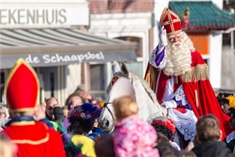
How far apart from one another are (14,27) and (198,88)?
1066 centimetres

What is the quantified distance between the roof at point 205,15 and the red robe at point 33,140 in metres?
16.8

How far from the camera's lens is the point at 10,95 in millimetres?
6543

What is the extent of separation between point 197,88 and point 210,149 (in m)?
3.25

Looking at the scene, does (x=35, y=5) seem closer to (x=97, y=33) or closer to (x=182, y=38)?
(x=97, y=33)

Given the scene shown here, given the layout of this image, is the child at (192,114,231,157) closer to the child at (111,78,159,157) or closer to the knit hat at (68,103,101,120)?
the child at (111,78,159,157)

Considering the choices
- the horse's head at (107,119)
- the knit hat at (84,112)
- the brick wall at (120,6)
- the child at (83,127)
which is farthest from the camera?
the brick wall at (120,6)

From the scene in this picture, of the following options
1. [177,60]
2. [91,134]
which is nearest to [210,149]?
[91,134]

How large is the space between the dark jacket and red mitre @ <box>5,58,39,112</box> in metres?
1.23

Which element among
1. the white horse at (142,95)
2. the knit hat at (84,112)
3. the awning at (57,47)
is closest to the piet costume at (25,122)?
the knit hat at (84,112)

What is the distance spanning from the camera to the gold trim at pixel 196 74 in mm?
9859

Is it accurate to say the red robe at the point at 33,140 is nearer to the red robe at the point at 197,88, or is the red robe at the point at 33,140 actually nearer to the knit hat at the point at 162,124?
the knit hat at the point at 162,124

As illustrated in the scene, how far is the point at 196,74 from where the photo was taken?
389 inches

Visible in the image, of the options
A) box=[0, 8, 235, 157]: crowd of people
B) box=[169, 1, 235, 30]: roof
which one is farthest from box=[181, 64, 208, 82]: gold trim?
box=[169, 1, 235, 30]: roof

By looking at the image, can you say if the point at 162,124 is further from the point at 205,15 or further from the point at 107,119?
the point at 205,15
